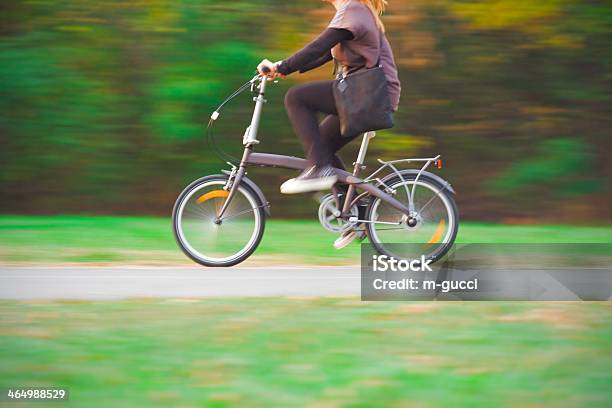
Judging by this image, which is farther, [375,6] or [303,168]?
[303,168]

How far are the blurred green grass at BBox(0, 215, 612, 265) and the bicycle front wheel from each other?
45 centimetres

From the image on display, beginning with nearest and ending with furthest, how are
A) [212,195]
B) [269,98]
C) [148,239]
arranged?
1. [212,195]
2. [148,239]
3. [269,98]

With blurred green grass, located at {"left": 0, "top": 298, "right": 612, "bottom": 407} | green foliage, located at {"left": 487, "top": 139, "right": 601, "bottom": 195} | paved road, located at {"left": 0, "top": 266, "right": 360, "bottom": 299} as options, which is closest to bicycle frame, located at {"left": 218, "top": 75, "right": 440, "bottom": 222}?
paved road, located at {"left": 0, "top": 266, "right": 360, "bottom": 299}

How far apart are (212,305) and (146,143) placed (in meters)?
6.13

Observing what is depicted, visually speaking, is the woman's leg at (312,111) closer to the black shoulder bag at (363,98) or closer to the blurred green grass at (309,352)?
the black shoulder bag at (363,98)

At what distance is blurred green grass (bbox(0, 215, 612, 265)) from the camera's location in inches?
290

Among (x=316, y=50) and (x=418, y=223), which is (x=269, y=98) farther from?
(x=316, y=50)

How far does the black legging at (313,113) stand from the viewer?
250 inches

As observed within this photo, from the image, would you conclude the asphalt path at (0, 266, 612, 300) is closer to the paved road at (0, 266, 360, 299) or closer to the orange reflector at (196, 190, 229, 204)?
the paved road at (0, 266, 360, 299)

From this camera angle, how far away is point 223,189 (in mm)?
6637

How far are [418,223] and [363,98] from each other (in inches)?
40.2

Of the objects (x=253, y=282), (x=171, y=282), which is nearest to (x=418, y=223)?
(x=253, y=282)

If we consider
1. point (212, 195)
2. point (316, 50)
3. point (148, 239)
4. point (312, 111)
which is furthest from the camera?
point (148, 239)

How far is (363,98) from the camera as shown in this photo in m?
6.15
